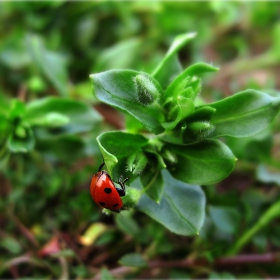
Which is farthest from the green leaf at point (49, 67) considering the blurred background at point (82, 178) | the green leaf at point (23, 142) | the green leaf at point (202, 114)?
the green leaf at point (202, 114)

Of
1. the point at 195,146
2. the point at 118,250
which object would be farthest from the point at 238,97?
the point at 118,250

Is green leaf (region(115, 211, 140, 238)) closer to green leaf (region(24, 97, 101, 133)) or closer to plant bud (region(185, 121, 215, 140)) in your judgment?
green leaf (region(24, 97, 101, 133))

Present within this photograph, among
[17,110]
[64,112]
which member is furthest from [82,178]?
[17,110]

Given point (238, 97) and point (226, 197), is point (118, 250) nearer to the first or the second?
point (226, 197)

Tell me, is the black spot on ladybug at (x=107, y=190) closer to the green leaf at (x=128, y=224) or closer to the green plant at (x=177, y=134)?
the green plant at (x=177, y=134)

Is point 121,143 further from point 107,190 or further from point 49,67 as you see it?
point 49,67
